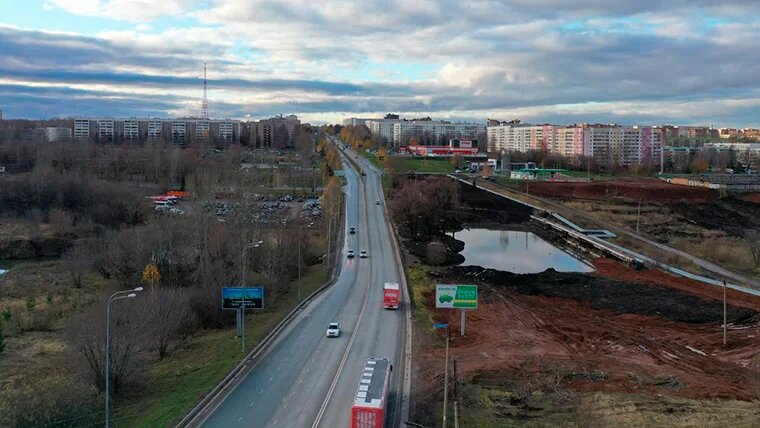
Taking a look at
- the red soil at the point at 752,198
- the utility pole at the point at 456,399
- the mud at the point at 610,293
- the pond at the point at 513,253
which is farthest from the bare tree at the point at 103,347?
the red soil at the point at 752,198

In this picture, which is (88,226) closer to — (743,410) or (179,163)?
(179,163)

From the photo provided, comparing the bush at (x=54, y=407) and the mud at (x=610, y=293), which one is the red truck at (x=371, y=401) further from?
the mud at (x=610, y=293)

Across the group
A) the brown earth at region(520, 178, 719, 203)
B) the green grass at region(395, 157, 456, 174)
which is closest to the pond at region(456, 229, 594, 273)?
the brown earth at region(520, 178, 719, 203)

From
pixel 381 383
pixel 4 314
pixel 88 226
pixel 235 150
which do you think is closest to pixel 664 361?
pixel 381 383

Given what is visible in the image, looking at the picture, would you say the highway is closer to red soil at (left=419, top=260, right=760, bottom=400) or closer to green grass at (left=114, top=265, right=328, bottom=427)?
green grass at (left=114, top=265, right=328, bottom=427)

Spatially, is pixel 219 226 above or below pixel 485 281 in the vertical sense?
above

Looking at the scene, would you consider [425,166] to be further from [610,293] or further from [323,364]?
[323,364]
